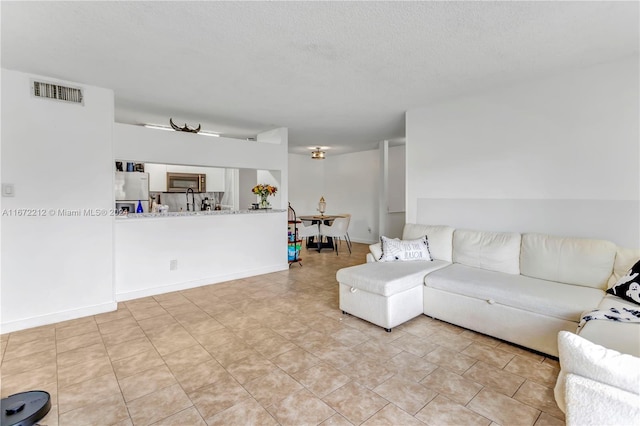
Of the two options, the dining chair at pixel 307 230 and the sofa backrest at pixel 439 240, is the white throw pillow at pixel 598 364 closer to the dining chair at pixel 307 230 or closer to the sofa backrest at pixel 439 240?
the sofa backrest at pixel 439 240

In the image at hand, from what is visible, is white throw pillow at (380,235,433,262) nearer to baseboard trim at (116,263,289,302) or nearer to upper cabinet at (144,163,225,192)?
baseboard trim at (116,263,289,302)

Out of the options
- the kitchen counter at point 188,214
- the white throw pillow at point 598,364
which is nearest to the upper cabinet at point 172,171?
the kitchen counter at point 188,214

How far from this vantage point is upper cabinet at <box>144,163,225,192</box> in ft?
19.3

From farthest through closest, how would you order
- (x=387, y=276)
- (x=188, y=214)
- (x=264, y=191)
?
1. (x=264, y=191)
2. (x=188, y=214)
3. (x=387, y=276)

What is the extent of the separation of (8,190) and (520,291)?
459 cm

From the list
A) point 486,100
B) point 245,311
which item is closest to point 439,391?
point 245,311

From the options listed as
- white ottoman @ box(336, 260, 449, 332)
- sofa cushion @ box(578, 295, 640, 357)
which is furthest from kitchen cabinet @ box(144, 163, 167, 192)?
sofa cushion @ box(578, 295, 640, 357)

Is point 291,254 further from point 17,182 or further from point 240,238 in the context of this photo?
point 17,182

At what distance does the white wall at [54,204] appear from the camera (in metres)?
2.90

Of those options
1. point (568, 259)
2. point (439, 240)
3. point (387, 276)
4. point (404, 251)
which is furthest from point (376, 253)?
point (568, 259)

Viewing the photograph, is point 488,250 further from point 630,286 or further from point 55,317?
point 55,317

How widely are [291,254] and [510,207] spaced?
11.6ft

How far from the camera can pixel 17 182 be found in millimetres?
2922

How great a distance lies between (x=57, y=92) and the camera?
121 inches
